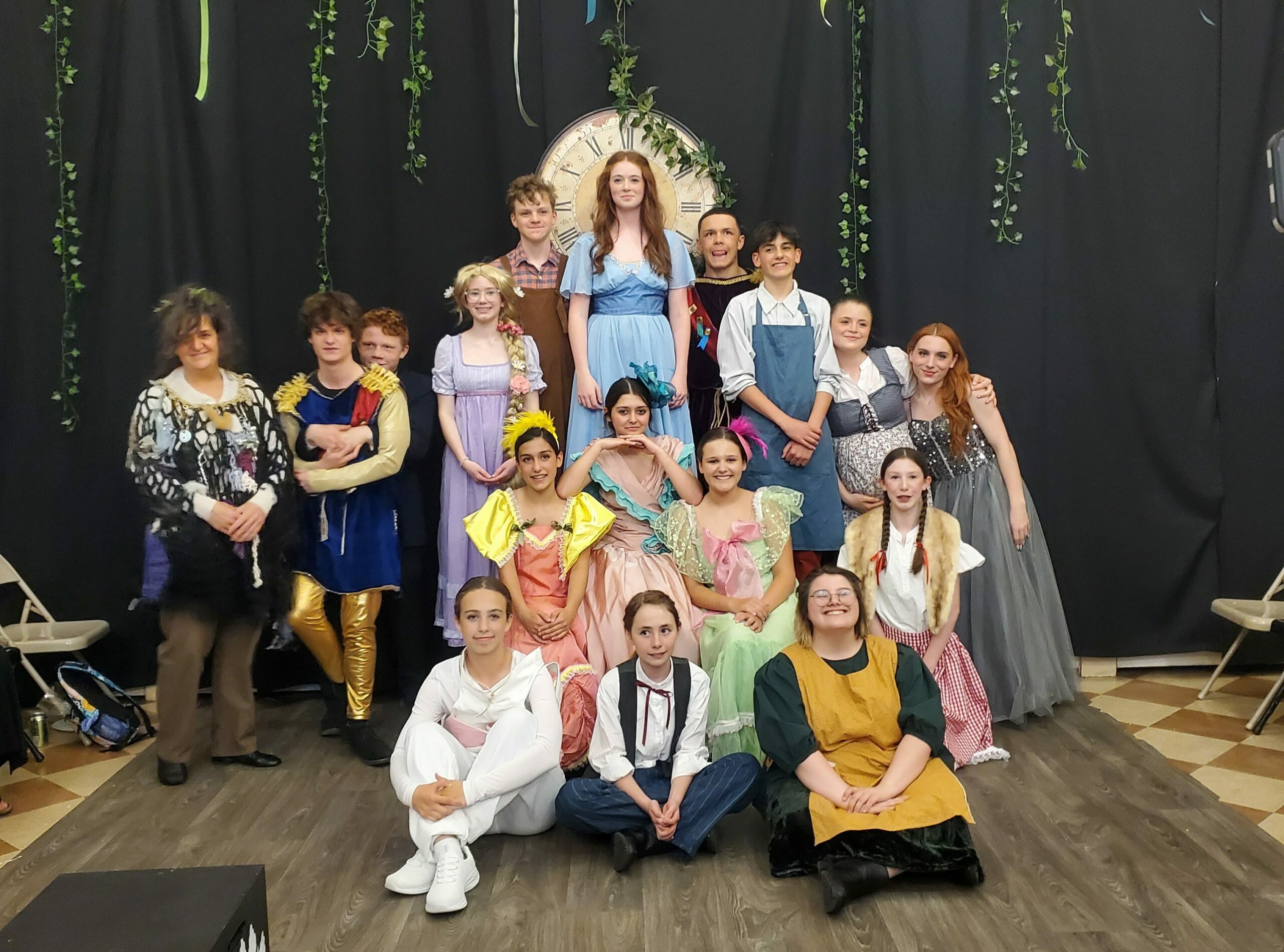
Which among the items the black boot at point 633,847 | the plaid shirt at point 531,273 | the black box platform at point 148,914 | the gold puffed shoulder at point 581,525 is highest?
the plaid shirt at point 531,273

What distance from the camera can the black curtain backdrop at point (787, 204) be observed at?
418 cm

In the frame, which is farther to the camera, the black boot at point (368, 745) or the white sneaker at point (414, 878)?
the black boot at point (368, 745)

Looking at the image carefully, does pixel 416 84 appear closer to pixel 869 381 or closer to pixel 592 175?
pixel 592 175

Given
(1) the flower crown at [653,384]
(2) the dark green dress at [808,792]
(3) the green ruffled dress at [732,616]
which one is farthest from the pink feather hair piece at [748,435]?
(2) the dark green dress at [808,792]

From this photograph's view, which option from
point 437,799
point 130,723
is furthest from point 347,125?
point 437,799

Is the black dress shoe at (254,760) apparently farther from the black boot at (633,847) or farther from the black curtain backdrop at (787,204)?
the black boot at (633,847)

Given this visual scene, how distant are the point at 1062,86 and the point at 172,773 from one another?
3.68m

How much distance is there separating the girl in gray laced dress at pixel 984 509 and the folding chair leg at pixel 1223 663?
543mm

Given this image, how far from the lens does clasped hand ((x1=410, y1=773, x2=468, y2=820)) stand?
277cm

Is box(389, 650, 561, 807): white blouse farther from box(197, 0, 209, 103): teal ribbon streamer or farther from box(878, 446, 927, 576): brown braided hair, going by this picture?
box(197, 0, 209, 103): teal ribbon streamer

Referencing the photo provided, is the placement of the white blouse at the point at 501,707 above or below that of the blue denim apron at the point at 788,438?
below

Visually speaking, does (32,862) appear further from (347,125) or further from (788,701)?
(347,125)

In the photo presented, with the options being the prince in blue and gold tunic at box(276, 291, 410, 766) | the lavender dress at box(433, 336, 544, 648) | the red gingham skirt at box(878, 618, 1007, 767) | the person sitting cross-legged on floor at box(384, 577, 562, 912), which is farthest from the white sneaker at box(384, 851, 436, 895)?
the red gingham skirt at box(878, 618, 1007, 767)

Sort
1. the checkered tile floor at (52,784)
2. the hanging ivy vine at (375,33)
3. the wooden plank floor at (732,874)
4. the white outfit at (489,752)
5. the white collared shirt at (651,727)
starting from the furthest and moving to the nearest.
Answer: the hanging ivy vine at (375,33) < the checkered tile floor at (52,784) < the white collared shirt at (651,727) < the white outfit at (489,752) < the wooden plank floor at (732,874)
